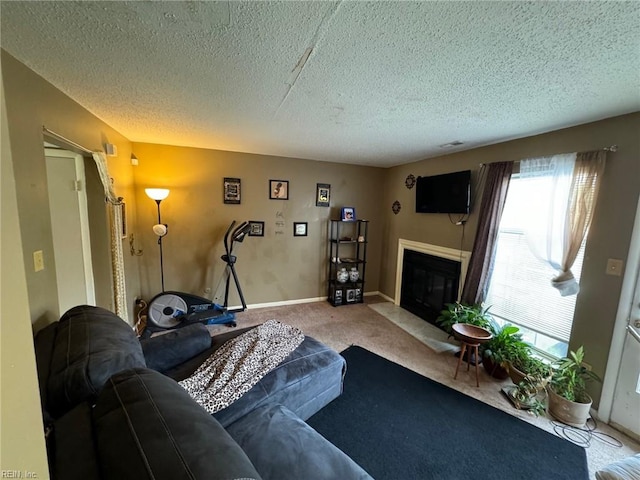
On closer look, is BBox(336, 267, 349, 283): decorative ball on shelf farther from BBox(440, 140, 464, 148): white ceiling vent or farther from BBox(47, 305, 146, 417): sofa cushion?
BBox(47, 305, 146, 417): sofa cushion

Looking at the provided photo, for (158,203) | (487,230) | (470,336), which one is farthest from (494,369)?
(158,203)

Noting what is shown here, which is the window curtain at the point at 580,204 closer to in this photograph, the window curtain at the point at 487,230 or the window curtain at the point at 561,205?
the window curtain at the point at 561,205

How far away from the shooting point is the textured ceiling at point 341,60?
1072mm

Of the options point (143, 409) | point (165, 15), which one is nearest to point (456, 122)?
point (165, 15)

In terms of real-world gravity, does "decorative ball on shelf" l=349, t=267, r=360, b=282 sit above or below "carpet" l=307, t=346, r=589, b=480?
above

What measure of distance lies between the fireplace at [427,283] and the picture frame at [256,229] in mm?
2298

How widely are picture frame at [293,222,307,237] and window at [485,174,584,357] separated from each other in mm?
2567

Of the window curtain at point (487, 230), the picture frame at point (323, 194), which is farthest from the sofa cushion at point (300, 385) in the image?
the picture frame at point (323, 194)

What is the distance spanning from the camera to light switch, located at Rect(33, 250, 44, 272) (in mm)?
1526

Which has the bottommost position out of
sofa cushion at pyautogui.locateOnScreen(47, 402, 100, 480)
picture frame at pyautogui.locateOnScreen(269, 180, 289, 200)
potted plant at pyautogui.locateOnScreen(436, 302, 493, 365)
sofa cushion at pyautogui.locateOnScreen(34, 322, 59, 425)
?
potted plant at pyautogui.locateOnScreen(436, 302, 493, 365)

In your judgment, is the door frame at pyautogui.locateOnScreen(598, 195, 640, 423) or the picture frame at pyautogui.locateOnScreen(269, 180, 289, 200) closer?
the door frame at pyautogui.locateOnScreen(598, 195, 640, 423)

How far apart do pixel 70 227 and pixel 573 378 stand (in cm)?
447

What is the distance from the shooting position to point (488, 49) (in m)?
1.26

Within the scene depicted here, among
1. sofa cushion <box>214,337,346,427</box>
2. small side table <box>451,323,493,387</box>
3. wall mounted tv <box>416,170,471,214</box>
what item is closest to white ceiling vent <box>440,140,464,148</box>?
wall mounted tv <box>416,170,471,214</box>
